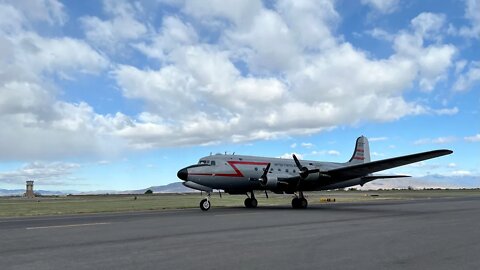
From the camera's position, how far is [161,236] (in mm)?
12711

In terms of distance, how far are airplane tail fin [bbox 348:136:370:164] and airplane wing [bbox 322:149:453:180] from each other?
9.70m

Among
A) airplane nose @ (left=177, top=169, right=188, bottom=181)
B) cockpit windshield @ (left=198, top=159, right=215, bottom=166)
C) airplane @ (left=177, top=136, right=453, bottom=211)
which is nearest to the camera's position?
airplane nose @ (left=177, top=169, right=188, bottom=181)

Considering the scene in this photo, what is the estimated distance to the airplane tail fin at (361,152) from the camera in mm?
41031

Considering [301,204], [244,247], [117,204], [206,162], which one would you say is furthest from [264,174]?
[244,247]

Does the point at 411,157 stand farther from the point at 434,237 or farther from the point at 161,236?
the point at 161,236

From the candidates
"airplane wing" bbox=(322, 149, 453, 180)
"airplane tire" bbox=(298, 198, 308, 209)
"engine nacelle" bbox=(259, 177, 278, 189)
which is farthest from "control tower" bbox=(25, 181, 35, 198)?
"airplane wing" bbox=(322, 149, 453, 180)

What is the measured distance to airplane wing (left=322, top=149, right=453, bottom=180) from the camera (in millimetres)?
25200

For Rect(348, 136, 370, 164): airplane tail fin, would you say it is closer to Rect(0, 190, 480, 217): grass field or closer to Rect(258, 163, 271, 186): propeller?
Rect(0, 190, 480, 217): grass field

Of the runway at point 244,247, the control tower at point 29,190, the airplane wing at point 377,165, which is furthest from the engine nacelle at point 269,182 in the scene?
the control tower at point 29,190

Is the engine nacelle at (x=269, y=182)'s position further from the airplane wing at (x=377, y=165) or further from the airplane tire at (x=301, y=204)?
the airplane wing at (x=377, y=165)

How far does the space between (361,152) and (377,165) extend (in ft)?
43.5

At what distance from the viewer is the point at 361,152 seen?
41344 millimetres

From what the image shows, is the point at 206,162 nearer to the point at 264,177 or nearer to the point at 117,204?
the point at 264,177

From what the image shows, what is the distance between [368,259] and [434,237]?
176 inches
